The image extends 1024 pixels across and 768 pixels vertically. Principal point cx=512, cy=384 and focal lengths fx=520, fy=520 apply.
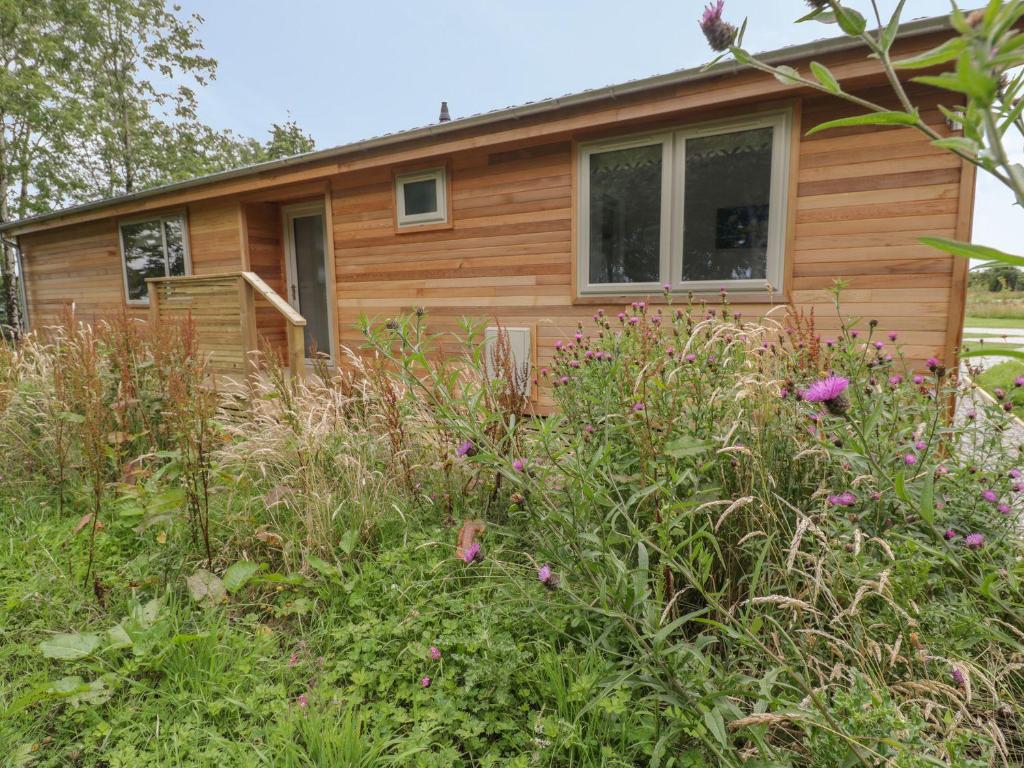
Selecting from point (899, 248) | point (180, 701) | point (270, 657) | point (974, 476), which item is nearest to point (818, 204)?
point (899, 248)

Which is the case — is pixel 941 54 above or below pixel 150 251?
below

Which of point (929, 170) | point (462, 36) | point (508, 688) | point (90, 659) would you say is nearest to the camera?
point (508, 688)

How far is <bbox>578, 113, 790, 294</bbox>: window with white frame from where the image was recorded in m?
3.86

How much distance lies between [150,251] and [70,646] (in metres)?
7.73

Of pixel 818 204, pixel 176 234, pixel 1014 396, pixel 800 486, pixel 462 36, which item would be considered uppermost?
pixel 462 36

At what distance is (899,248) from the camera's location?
11.4 feet

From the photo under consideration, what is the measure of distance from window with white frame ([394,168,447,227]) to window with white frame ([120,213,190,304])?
3628 mm

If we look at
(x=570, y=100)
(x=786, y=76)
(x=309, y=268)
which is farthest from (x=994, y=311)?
(x=786, y=76)

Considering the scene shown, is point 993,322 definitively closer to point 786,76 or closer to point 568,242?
point 568,242

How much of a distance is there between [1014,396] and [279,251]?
744cm

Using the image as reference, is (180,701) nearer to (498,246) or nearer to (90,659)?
(90,659)

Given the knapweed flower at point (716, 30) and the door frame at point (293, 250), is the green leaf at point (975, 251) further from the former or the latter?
the door frame at point (293, 250)

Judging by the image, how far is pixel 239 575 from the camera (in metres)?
1.87

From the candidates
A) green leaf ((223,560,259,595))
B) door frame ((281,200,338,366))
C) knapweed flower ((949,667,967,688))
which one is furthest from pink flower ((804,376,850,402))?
door frame ((281,200,338,366))
